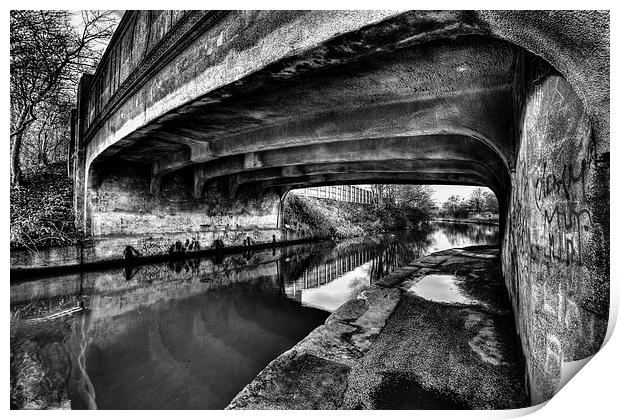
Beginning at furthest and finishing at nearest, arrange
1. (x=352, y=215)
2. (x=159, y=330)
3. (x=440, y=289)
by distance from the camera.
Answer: (x=352, y=215) < (x=440, y=289) < (x=159, y=330)

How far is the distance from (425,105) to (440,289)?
364 cm

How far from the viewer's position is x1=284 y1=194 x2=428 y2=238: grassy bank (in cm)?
1808

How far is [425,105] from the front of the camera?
3748mm

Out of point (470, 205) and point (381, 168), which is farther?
point (470, 205)

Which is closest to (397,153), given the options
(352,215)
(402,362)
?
(402,362)

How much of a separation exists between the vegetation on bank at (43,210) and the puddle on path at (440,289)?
29.6 ft

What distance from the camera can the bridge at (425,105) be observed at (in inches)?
62.4

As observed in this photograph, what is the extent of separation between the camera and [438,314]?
4.16 m

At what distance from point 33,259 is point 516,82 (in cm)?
1026

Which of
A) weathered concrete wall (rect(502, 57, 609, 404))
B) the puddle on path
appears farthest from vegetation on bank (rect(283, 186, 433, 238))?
weathered concrete wall (rect(502, 57, 609, 404))

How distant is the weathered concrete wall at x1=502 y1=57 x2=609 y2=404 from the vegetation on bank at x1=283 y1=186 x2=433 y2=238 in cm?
1452

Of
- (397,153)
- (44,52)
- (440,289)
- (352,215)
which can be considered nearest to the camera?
(44,52)

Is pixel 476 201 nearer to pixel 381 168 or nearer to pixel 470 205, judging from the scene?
pixel 470 205

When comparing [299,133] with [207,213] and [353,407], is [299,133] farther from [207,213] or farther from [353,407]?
[207,213]
